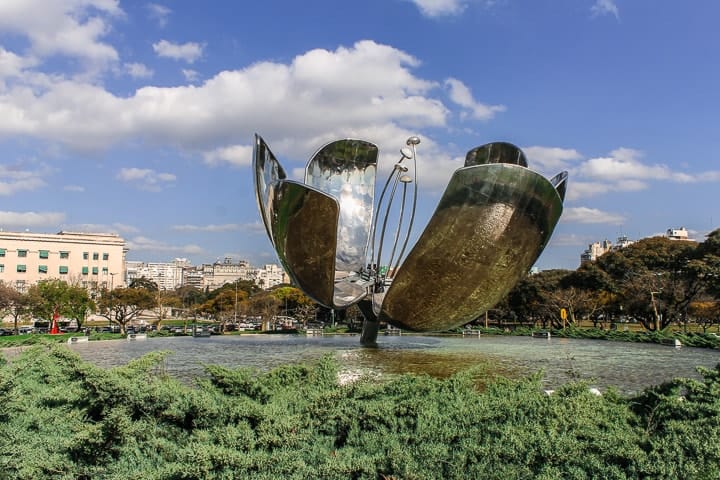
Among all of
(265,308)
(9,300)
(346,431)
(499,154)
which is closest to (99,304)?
(9,300)

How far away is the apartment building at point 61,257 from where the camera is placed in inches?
2453

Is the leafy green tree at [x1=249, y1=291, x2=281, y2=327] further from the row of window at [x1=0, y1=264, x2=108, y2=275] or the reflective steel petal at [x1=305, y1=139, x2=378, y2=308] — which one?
the row of window at [x1=0, y1=264, x2=108, y2=275]

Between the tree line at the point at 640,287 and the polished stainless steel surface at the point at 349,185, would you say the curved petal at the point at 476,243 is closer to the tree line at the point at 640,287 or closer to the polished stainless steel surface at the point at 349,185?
the polished stainless steel surface at the point at 349,185

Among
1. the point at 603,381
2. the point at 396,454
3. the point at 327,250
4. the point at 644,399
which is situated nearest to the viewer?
the point at 396,454

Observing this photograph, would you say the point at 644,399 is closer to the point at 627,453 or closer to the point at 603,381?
the point at 627,453

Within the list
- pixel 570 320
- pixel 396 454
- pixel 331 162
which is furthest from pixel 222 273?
pixel 396 454

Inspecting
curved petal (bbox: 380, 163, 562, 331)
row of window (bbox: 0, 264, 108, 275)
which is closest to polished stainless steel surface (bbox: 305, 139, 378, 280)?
curved petal (bbox: 380, 163, 562, 331)

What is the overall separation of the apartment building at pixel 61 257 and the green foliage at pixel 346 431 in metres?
60.9

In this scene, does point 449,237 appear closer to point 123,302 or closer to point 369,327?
point 369,327

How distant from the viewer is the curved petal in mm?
10398

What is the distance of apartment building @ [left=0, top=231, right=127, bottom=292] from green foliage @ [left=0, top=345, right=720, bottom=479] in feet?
200

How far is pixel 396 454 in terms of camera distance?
3795mm

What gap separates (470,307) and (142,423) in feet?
28.6

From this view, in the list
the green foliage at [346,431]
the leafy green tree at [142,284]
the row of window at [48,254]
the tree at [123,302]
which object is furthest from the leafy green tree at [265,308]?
the green foliage at [346,431]
